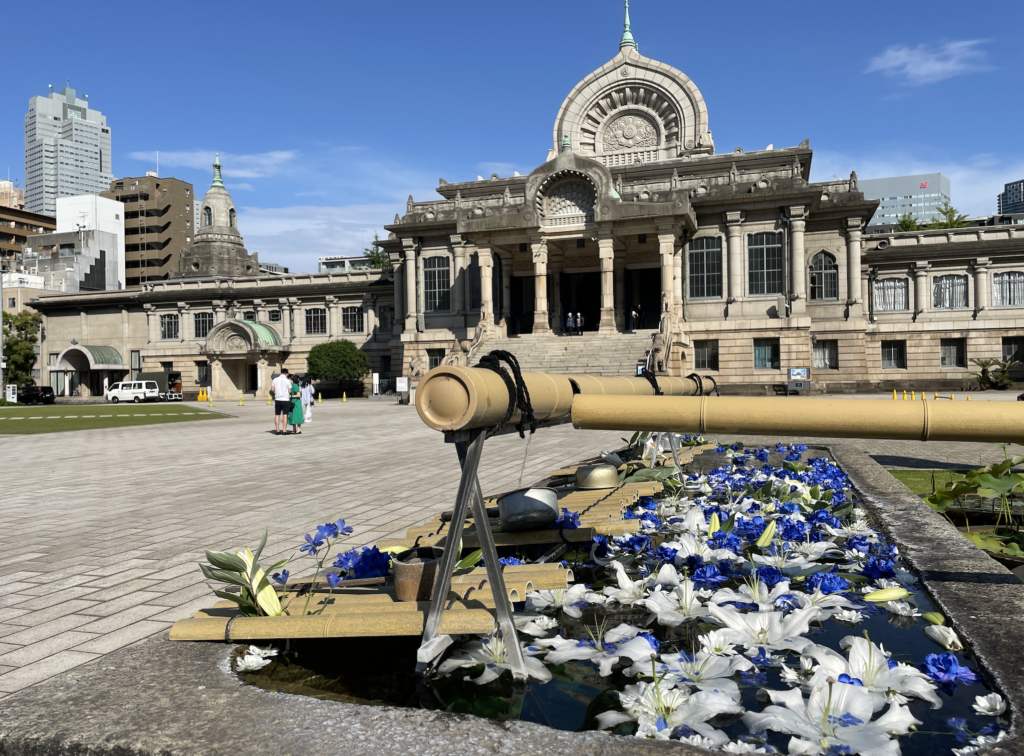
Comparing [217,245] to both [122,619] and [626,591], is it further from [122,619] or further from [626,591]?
[626,591]

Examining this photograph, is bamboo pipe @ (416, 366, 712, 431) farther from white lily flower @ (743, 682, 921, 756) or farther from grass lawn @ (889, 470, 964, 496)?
grass lawn @ (889, 470, 964, 496)

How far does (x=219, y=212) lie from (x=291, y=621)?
238 ft

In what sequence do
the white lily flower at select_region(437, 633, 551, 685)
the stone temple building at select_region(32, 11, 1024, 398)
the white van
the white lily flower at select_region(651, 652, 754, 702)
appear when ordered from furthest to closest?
the white van → the stone temple building at select_region(32, 11, 1024, 398) → the white lily flower at select_region(437, 633, 551, 685) → the white lily flower at select_region(651, 652, 754, 702)

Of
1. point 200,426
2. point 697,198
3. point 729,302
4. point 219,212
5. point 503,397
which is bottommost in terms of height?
point 200,426

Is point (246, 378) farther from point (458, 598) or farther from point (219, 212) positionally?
point (458, 598)

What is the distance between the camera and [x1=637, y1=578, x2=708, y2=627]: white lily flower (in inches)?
126

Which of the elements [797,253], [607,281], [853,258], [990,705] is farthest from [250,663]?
[853,258]

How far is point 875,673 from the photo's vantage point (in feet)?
8.22

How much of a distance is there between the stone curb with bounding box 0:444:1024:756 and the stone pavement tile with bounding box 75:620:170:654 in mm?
1086

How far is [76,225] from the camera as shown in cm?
9112

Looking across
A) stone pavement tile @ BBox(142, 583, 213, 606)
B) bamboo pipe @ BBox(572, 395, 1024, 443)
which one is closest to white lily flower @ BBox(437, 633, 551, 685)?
bamboo pipe @ BBox(572, 395, 1024, 443)

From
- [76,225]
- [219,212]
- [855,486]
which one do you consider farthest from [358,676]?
[76,225]

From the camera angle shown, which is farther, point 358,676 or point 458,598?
point 458,598

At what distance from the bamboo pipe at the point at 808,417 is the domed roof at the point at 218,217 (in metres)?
70.8
